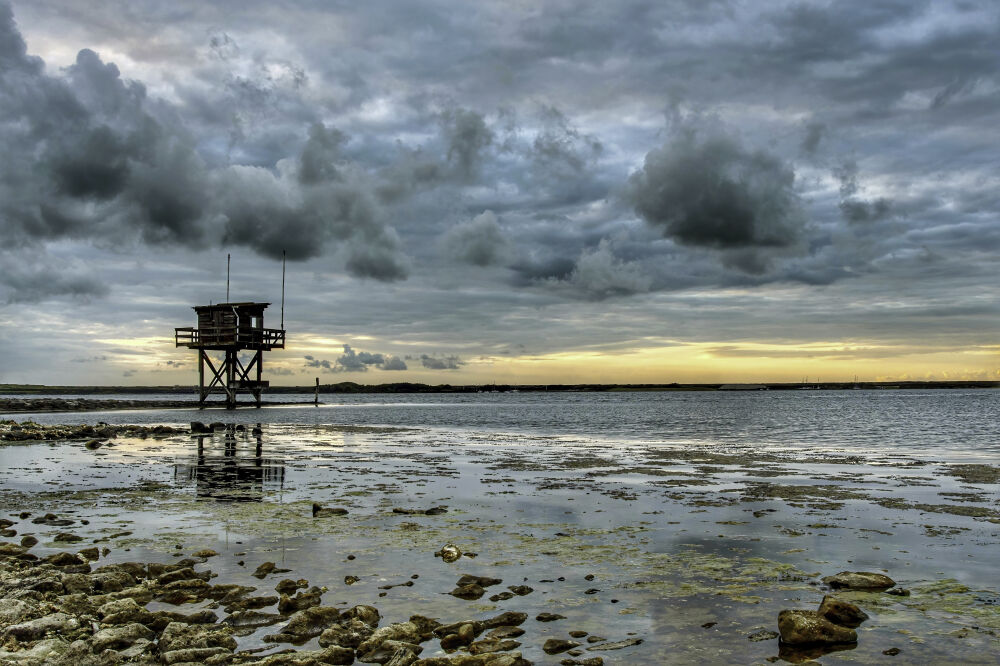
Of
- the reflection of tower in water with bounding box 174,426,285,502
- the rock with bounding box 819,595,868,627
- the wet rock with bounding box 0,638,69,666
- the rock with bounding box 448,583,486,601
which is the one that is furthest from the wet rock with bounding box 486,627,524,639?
the reflection of tower in water with bounding box 174,426,285,502

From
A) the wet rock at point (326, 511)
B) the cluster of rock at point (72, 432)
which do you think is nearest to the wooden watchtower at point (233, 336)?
the cluster of rock at point (72, 432)

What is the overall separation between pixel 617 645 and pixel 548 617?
109 centimetres

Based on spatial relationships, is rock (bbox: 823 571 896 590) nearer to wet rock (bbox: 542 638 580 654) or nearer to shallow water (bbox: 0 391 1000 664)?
shallow water (bbox: 0 391 1000 664)

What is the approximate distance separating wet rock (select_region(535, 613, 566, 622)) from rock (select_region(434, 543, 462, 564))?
9.46 ft

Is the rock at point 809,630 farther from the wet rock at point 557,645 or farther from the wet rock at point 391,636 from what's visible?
the wet rock at point 391,636

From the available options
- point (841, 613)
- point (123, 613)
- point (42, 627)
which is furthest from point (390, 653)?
point (841, 613)

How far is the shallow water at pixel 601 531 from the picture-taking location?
834 cm

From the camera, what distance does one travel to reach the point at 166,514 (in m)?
14.9

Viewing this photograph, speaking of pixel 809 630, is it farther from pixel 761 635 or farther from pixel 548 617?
pixel 548 617

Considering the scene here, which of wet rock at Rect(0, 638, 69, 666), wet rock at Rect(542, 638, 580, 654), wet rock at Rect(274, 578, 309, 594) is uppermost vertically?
wet rock at Rect(0, 638, 69, 666)

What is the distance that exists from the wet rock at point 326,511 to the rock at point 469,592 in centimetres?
608

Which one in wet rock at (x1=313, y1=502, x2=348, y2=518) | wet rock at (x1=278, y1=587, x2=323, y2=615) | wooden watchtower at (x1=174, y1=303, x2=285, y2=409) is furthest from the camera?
wooden watchtower at (x1=174, y1=303, x2=285, y2=409)

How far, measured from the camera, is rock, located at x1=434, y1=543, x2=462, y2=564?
436 inches

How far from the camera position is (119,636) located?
7367 millimetres
